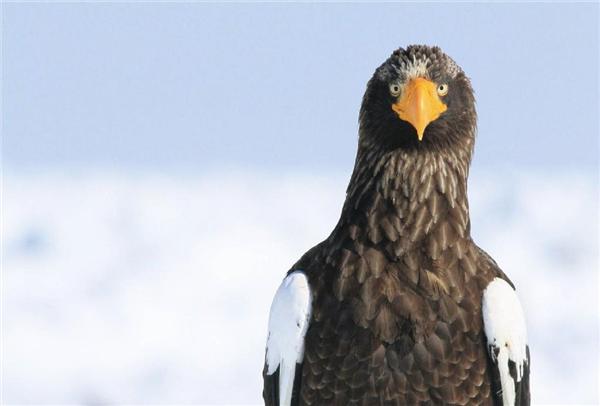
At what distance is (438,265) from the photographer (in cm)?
399

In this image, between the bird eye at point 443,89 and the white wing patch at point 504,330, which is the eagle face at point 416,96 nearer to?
the bird eye at point 443,89

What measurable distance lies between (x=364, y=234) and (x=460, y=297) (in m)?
0.50

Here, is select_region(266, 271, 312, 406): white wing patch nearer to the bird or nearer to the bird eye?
the bird

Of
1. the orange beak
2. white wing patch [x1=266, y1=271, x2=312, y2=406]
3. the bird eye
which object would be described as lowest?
white wing patch [x1=266, y1=271, x2=312, y2=406]

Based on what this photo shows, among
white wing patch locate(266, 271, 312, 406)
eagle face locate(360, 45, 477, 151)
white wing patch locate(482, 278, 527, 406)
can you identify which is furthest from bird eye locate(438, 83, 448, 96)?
white wing patch locate(266, 271, 312, 406)

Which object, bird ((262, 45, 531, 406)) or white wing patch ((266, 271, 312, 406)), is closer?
bird ((262, 45, 531, 406))

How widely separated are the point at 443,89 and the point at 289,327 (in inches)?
49.5

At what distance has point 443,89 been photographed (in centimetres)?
411

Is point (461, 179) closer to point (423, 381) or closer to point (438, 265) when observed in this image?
point (438, 265)

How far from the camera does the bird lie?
3.88 metres

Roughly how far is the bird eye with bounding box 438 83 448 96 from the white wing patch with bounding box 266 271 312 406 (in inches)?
40.1

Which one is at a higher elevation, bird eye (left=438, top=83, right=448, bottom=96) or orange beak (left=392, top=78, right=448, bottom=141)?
bird eye (left=438, top=83, right=448, bottom=96)

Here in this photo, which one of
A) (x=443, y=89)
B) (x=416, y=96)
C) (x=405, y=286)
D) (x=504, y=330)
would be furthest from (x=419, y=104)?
(x=504, y=330)

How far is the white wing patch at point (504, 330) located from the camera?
12.9 ft
